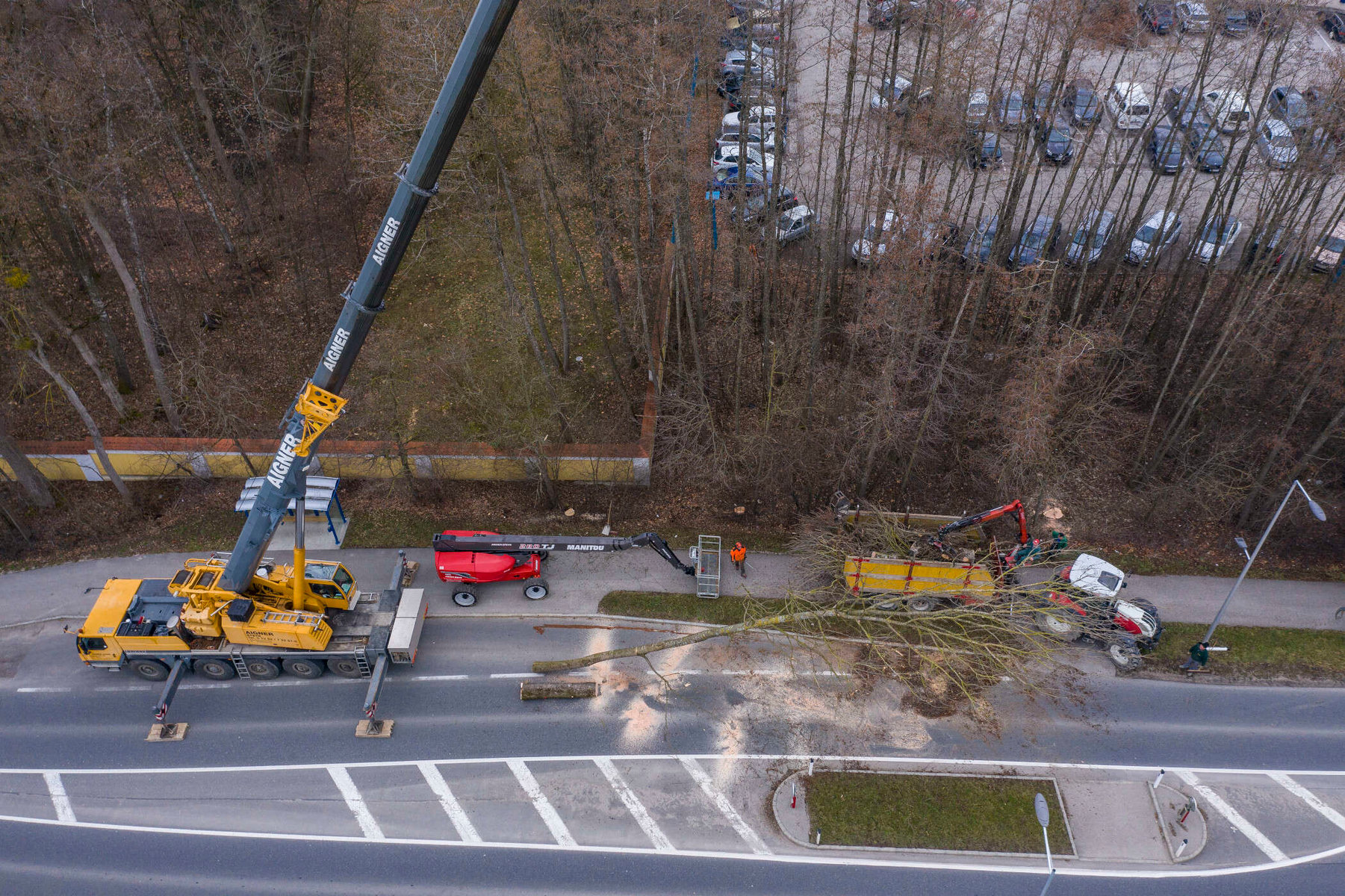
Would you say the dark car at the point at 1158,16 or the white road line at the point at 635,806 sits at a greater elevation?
the dark car at the point at 1158,16

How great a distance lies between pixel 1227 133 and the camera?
26.7 metres

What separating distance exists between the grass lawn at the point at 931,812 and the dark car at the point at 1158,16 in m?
23.5

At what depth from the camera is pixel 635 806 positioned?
20281mm

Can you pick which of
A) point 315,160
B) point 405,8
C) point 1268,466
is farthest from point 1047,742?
point 315,160

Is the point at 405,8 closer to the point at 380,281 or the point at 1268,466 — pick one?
the point at 380,281

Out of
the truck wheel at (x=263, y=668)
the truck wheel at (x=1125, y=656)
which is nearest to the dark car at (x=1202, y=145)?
the truck wheel at (x=1125, y=656)

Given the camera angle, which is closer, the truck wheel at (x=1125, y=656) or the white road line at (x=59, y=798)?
the white road line at (x=59, y=798)

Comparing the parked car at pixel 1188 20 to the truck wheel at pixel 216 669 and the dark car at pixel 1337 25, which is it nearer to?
the dark car at pixel 1337 25

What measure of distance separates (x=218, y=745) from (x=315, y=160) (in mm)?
29482

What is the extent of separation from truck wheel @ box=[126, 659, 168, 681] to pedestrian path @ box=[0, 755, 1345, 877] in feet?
8.75

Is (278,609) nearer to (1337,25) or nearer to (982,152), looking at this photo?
(982,152)

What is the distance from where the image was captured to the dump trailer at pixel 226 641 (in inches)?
858

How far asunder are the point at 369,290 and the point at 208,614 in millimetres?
10388

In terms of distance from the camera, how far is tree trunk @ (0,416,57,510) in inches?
1044
